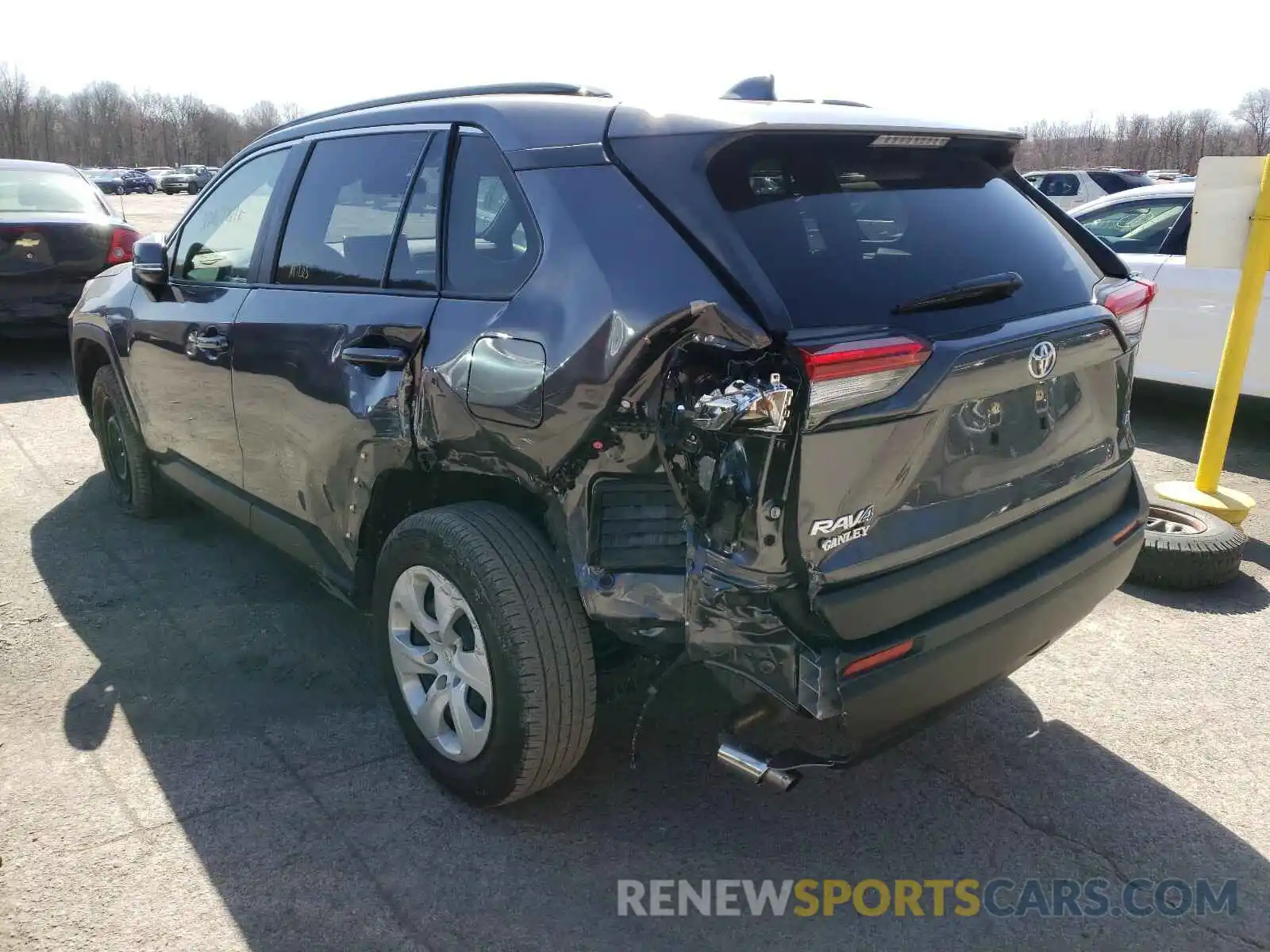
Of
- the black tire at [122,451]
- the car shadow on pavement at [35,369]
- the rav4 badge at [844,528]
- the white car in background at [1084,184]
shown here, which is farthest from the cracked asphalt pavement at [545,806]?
the white car in background at [1084,184]

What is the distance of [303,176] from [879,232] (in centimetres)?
209

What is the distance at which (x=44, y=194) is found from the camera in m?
8.77

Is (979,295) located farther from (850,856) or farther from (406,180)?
(406,180)

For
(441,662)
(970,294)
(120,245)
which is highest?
(970,294)

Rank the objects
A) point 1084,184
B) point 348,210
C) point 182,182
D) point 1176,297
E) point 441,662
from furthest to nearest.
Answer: point 182,182 → point 1084,184 → point 1176,297 → point 348,210 → point 441,662

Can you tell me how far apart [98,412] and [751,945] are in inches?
175

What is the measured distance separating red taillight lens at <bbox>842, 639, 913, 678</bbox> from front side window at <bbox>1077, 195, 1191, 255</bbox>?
5.36 metres

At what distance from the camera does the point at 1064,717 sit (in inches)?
130

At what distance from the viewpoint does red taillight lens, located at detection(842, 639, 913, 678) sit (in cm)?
214

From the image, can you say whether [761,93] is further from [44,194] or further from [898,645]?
[44,194]

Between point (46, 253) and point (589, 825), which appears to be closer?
point (589, 825)

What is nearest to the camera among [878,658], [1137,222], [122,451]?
[878,658]

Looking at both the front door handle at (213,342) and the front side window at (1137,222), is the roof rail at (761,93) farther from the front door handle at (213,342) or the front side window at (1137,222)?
the front side window at (1137,222)

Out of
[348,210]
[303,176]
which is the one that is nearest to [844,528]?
[348,210]
